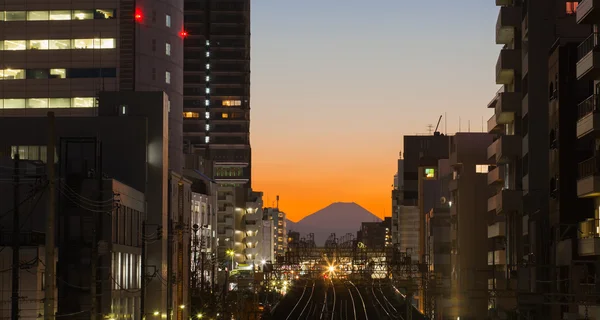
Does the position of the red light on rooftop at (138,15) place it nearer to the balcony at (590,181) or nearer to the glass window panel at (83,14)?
the glass window panel at (83,14)

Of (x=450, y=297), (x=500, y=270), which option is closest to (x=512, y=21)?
(x=500, y=270)

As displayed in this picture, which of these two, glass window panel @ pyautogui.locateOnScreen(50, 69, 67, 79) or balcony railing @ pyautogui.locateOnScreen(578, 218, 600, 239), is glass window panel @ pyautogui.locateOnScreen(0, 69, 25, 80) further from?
balcony railing @ pyautogui.locateOnScreen(578, 218, 600, 239)

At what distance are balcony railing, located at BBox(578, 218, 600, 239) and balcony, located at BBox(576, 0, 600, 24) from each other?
8.78 metres

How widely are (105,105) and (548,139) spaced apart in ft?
139

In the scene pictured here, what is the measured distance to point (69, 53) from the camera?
134m

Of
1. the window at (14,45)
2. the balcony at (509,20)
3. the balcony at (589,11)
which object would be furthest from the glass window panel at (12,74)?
the balcony at (589,11)

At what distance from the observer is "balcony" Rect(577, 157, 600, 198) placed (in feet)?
166

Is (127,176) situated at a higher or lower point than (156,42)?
lower

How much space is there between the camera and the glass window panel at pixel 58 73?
134 meters

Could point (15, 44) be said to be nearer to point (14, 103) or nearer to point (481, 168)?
point (14, 103)

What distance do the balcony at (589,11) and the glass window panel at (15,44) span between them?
9443 centimetres

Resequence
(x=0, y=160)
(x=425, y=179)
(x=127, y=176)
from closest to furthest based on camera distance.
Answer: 1. (x=0, y=160)
2. (x=127, y=176)
3. (x=425, y=179)

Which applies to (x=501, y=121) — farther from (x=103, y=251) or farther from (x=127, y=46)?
(x=127, y=46)

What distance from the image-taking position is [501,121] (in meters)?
81.5
